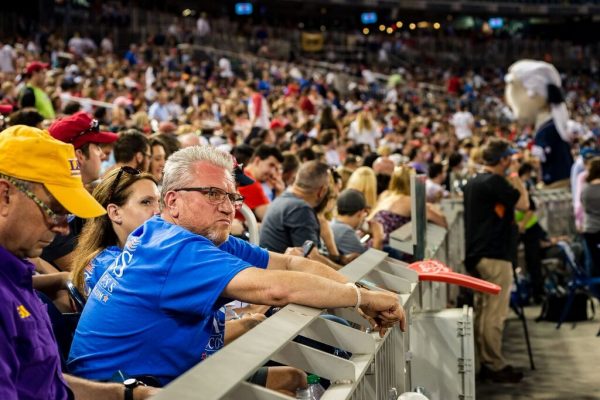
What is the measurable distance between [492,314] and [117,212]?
5305mm

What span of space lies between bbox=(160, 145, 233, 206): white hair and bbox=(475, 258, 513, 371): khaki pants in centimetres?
555

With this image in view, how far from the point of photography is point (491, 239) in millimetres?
9109

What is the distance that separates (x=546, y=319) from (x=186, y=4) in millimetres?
34684

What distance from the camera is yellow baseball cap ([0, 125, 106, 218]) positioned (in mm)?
2742

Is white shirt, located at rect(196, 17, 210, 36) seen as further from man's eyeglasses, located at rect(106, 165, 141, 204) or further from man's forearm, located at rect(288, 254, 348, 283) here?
man's forearm, located at rect(288, 254, 348, 283)

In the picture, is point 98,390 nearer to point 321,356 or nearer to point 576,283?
point 321,356

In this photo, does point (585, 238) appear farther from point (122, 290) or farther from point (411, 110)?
point (411, 110)

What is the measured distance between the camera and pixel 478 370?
29.8 ft

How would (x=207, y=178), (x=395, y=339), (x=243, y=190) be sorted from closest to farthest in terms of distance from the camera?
(x=207, y=178) < (x=395, y=339) < (x=243, y=190)

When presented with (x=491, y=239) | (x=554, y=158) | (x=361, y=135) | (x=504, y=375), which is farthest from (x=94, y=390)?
(x=361, y=135)

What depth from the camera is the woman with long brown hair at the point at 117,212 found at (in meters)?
4.34

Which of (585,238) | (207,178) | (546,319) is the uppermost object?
(207,178)

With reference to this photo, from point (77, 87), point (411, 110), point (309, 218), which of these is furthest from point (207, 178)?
point (411, 110)

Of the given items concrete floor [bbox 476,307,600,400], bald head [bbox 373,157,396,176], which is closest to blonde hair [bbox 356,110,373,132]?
concrete floor [bbox 476,307,600,400]
